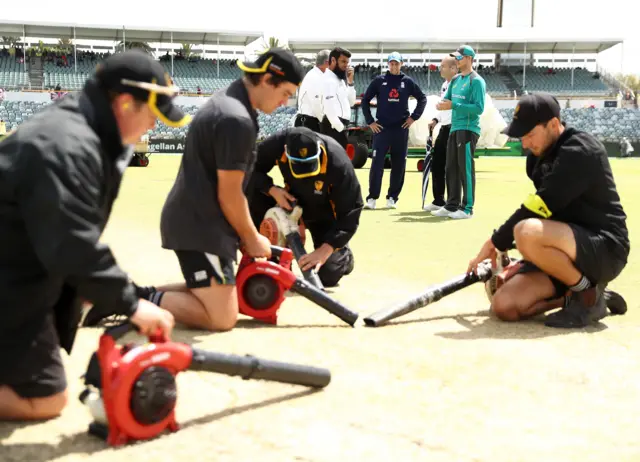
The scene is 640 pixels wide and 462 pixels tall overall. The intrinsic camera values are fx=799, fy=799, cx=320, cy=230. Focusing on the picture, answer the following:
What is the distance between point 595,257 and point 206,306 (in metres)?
2.36

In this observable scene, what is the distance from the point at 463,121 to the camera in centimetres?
Result: 1050

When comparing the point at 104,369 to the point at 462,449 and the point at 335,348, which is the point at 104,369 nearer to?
the point at 462,449

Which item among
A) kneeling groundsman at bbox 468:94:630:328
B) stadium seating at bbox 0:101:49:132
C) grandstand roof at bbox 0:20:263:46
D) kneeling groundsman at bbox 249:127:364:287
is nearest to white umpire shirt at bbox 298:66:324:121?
kneeling groundsman at bbox 249:127:364:287

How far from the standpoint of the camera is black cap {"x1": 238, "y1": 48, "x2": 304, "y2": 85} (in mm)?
4656

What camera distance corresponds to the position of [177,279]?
20.9 ft

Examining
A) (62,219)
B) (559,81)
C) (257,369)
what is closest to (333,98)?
(257,369)

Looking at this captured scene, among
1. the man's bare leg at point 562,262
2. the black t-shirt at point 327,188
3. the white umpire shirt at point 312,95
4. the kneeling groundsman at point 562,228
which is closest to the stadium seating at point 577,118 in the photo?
the white umpire shirt at point 312,95

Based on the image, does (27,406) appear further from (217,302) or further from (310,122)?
(310,122)

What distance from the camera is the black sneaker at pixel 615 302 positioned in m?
5.22

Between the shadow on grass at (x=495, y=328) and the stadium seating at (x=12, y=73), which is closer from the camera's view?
the shadow on grass at (x=495, y=328)

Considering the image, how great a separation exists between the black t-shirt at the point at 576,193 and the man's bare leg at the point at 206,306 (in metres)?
1.72

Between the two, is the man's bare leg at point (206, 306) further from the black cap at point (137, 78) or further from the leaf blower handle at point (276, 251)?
the black cap at point (137, 78)

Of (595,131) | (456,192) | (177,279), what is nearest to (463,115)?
(456,192)

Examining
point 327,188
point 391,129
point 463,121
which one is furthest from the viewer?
point 391,129
